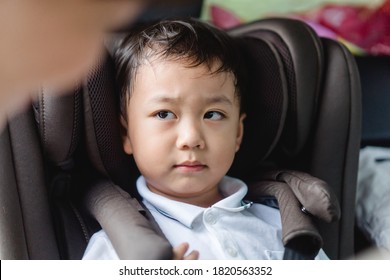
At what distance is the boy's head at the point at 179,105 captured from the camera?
94 cm

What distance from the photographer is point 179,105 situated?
94cm

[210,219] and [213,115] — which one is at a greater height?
[213,115]

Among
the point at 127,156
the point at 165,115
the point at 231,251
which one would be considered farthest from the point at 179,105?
the point at 231,251

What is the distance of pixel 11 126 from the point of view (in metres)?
0.89

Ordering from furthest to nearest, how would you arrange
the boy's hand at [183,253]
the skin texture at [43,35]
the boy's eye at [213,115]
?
the boy's eye at [213,115]
the boy's hand at [183,253]
the skin texture at [43,35]

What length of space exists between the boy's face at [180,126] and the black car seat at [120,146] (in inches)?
1.8

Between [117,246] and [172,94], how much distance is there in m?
0.26

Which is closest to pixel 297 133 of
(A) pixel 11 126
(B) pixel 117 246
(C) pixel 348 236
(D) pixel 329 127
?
(D) pixel 329 127

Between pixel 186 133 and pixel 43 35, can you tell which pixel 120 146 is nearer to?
pixel 186 133

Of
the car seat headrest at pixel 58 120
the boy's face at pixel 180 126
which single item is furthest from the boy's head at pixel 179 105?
the car seat headrest at pixel 58 120

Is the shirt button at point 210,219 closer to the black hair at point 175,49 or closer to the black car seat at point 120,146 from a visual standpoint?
the black car seat at point 120,146

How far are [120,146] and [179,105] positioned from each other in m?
0.13
